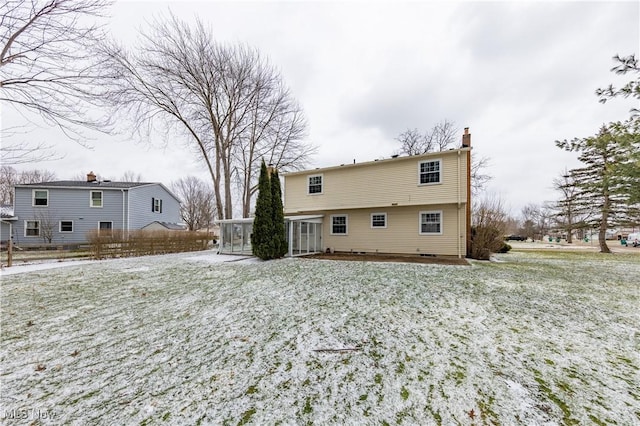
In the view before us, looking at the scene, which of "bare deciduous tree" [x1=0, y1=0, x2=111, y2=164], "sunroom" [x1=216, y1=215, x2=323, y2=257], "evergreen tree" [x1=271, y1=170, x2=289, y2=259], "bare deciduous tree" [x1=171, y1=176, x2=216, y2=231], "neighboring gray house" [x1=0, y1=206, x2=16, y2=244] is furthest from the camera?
"bare deciduous tree" [x1=171, y1=176, x2=216, y2=231]

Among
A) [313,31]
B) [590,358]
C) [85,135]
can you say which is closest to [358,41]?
[313,31]

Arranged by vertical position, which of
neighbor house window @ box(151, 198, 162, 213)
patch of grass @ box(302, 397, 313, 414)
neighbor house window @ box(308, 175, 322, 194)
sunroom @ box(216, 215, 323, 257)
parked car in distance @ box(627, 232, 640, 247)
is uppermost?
neighbor house window @ box(308, 175, 322, 194)

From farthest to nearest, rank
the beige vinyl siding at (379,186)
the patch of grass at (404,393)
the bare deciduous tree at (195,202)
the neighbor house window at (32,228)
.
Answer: the bare deciduous tree at (195,202) → the neighbor house window at (32,228) → the beige vinyl siding at (379,186) → the patch of grass at (404,393)

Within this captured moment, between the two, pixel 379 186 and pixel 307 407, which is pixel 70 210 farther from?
pixel 307 407

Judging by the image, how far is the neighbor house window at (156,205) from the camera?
23370mm

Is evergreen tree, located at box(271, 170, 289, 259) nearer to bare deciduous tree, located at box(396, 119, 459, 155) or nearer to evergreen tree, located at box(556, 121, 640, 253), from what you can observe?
evergreen tree, located at box(556, 121, 640, 253)

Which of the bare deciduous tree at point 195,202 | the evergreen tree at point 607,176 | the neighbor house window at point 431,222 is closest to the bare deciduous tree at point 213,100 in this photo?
the neighbor house window at point 431,222

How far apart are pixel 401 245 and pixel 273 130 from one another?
15.2 metres

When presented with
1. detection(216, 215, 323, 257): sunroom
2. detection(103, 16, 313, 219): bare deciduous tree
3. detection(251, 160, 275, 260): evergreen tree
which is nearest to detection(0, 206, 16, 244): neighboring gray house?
detection(103, 16, 313, 219): bare deciduous tree

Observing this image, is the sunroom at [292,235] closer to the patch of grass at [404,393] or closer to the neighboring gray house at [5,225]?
the patch of grass at [404,393]

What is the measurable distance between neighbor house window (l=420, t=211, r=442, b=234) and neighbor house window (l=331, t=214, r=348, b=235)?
166 inches

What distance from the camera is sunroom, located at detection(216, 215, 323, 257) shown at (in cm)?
1388

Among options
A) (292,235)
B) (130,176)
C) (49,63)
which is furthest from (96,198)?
(130,176)

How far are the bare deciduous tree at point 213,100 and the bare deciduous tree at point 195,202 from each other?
18.1 meters
